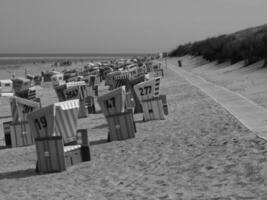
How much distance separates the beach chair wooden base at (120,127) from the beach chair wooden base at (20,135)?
6.38 feet

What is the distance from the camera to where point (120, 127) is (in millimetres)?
10859

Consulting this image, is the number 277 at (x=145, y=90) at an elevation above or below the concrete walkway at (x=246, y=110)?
above

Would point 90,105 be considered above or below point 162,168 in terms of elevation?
above

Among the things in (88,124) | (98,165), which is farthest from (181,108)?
(98,165)

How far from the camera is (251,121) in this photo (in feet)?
35.1

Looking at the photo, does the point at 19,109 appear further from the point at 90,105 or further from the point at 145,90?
the point at 90,105

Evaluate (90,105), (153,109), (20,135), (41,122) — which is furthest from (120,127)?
(90,105)

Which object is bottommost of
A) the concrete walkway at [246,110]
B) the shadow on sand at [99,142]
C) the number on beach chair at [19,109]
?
the shadow on sand at [99,142]

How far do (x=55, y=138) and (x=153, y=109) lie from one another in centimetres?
537

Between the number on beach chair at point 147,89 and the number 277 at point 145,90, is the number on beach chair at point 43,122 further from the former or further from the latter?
the number 277 at point 145,90

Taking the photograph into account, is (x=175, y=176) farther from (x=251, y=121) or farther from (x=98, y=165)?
(x=251, y=121)

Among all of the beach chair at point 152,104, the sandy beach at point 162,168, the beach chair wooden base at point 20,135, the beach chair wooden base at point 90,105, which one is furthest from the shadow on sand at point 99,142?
the beach chair wooden base at point 90,105

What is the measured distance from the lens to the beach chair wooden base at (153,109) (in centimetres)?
1332

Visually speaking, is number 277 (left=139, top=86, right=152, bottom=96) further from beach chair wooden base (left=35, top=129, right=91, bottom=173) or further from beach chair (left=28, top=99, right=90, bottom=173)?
beach chair wooden base (left=35, top=129, right=91, bottom=173)
